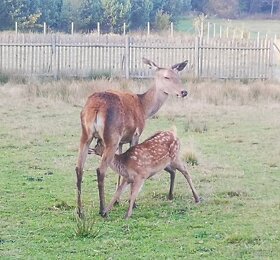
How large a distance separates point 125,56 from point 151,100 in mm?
14997

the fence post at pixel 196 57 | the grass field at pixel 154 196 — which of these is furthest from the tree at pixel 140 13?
the grass field at pixel 154 196

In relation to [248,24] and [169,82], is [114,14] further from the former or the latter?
[169,82]

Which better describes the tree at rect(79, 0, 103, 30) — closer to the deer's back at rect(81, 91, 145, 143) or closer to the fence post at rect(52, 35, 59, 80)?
the fence post at rect(52, 35, 59, 80)

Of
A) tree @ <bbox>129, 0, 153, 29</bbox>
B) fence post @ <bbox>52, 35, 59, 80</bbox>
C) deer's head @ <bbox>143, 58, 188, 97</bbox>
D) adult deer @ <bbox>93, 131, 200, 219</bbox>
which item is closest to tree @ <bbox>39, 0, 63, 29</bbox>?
tree @ <bbox>129, 0, 153, 29</bbox>

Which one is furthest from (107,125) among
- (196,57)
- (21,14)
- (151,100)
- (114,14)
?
(114,14)

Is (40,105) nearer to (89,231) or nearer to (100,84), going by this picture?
(100,84)

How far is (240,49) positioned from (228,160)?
13660mm

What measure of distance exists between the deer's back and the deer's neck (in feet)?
2.43

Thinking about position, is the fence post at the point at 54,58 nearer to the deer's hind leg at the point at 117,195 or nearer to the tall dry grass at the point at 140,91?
the tall dry grass at the point at 140,91

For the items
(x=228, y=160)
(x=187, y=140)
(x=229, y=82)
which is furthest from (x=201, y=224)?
(x=229, y=82)

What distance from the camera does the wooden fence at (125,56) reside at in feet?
81.6

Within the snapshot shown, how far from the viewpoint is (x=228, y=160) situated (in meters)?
12.8

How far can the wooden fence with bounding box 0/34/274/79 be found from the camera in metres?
24.9

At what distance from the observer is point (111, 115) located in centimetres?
892
